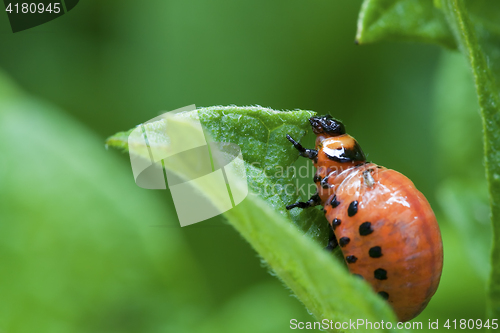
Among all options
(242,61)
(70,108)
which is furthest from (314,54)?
(70,108)

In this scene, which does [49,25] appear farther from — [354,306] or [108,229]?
[354,306]

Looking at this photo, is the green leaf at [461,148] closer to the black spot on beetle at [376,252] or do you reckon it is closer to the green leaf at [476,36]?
the green leaf at [476,36]

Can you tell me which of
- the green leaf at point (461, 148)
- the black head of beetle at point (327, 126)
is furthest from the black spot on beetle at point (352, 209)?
the green leaf at point (461, 148)

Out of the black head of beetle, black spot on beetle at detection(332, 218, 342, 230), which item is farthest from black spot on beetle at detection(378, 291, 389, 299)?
the black head of beetle

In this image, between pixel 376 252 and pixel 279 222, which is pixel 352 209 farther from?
pixel 279 222

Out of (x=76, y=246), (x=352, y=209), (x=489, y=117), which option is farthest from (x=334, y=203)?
(x=76, y=246)
